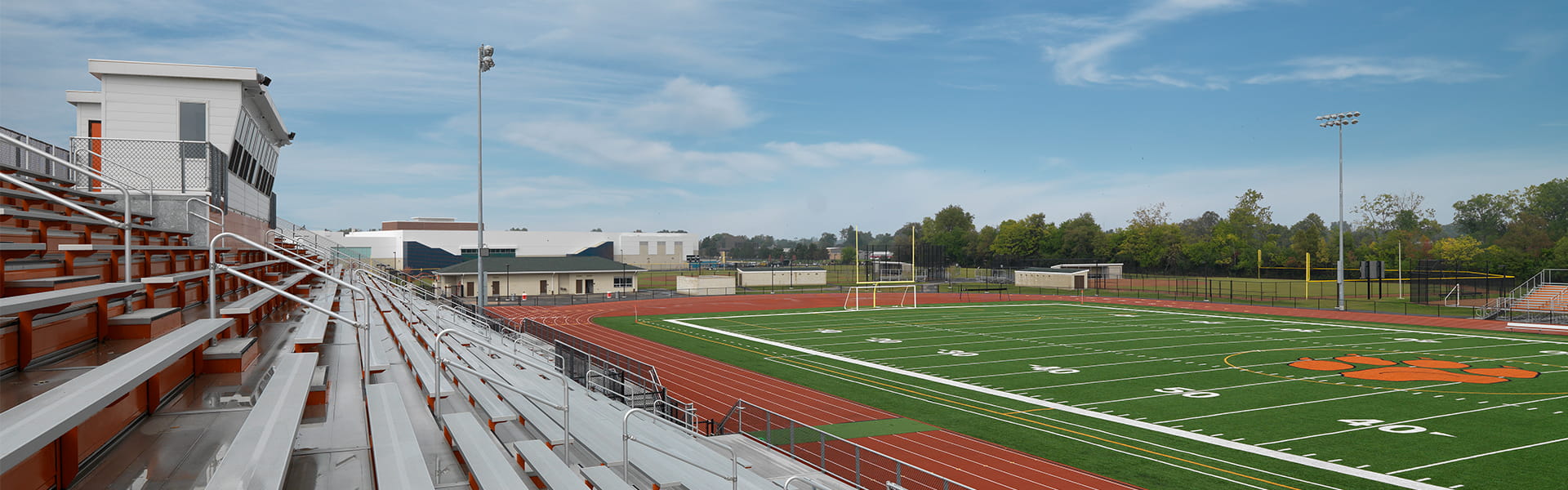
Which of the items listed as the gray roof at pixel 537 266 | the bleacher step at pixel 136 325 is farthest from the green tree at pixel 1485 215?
the bleacher step at pixel 136 325

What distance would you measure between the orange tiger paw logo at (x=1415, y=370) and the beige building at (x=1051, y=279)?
4375 centimetres

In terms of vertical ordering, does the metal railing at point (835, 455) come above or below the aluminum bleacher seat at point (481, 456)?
below

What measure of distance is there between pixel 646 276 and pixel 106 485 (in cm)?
8937

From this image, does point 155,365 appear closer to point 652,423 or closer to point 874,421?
point 652,423

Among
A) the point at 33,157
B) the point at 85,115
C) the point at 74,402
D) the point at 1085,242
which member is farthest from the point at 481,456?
the point at 1085,242

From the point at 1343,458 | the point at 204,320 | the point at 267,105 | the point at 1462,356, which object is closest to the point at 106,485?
the point at 204,320

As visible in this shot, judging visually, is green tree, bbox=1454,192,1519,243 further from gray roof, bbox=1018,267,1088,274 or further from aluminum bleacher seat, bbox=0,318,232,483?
aluminum bleacher seat, bbox=0,318,232,483

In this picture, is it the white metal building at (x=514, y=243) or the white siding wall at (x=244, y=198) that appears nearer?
the white siding wall at (x=244, y=198)

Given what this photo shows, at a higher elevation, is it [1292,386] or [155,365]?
[155,365]

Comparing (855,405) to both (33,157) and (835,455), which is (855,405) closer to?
(835,455)

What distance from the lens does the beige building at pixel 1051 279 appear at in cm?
6831

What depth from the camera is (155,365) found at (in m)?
4.34

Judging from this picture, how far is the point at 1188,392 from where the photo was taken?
63.5 feet

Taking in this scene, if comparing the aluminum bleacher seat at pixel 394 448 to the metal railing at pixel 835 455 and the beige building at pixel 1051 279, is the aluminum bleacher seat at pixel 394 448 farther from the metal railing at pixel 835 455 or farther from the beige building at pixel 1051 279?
the beige building at pixel 1051 279
